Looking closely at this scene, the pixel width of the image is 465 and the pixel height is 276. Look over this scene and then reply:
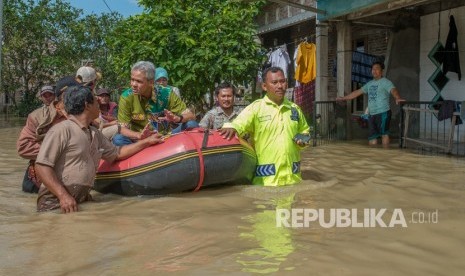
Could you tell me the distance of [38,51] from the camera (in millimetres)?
27891

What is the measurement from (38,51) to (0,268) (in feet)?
87.8

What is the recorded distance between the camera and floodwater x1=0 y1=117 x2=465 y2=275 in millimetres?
3084

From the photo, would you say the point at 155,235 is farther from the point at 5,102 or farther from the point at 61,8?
the point at 5,102

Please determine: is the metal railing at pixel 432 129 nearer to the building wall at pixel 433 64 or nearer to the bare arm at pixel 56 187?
the building wall at pixel 433 64

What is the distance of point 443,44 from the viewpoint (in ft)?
36.2

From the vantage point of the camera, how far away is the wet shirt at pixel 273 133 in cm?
526

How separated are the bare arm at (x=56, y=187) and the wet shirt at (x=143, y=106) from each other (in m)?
1.38

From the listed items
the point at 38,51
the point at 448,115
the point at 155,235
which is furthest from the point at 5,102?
the point at 155,235

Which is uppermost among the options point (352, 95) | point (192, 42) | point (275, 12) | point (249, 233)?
point (275, 12)

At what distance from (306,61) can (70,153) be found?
9385mm

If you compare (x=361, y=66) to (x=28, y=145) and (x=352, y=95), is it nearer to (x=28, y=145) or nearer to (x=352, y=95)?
(x=352, y=95)

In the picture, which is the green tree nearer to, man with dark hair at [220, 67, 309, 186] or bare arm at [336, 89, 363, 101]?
bare arm at [336, 89, 363, 101]

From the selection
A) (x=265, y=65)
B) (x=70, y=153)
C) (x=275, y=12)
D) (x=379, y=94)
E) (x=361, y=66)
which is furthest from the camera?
(x=275, y=12)

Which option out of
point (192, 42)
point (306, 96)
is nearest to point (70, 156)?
point (192, 42)
